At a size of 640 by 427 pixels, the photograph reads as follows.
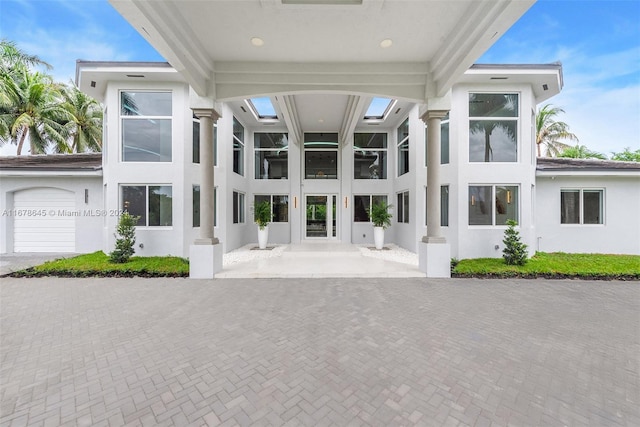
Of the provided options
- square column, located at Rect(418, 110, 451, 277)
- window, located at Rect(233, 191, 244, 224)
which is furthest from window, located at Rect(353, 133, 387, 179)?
square column, located at Rect(418, 110, 451, 277)

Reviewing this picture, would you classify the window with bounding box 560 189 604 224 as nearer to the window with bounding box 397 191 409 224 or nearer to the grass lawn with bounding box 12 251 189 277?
the window with bounding box 397 191 409 224

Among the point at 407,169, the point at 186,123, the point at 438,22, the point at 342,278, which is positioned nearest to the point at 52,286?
the point at 186,123

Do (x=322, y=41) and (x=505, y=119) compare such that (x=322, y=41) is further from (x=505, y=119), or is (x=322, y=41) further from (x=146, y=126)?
(x=505, y=119)

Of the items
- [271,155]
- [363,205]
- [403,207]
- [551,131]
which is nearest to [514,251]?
→ [403,207]

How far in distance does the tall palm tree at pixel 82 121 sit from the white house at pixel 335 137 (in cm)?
1022

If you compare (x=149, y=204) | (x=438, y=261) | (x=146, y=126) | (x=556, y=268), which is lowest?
(x=556, y=268)

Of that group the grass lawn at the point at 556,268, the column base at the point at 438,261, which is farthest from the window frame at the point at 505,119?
the column base at the point at 438,261

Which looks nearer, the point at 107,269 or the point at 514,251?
the point at 107,269

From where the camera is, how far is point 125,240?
7559mm

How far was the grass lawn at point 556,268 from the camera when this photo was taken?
634cm

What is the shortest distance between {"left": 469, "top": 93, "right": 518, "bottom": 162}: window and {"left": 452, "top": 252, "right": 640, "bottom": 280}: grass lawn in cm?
320

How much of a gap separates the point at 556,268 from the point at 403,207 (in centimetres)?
511

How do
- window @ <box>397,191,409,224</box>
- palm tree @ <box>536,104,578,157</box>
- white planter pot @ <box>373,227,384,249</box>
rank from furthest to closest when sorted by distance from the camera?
palm tree @ <box>536,104,578,157</box> < window @ <box>397,191,409,224</box> < white planter pot @ <box>373,227,384,249</box>

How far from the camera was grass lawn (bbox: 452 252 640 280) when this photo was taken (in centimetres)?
634
